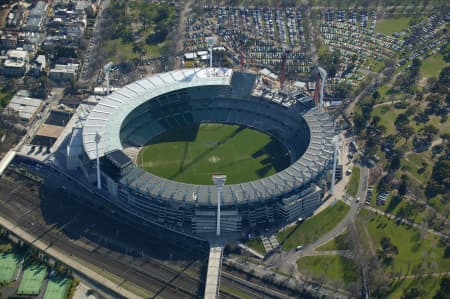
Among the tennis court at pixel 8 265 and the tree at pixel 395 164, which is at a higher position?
the tree at pixel 395 164

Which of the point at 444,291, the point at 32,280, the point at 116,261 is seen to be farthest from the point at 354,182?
the point at 32,280

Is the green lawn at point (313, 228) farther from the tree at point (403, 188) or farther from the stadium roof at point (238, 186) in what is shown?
the tree at point (403, 188)

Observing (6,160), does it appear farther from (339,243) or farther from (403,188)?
(403,188)

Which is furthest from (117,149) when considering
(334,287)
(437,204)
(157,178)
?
(437,204)

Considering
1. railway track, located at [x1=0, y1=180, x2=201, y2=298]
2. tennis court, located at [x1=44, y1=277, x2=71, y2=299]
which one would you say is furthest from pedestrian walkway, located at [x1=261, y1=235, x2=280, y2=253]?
tennis court, located at [x1=44, y1=277, x2=71, y2=299]

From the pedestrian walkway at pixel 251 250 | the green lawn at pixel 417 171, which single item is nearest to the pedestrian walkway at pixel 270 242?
the pedestrian walkway at pixel 251 250
